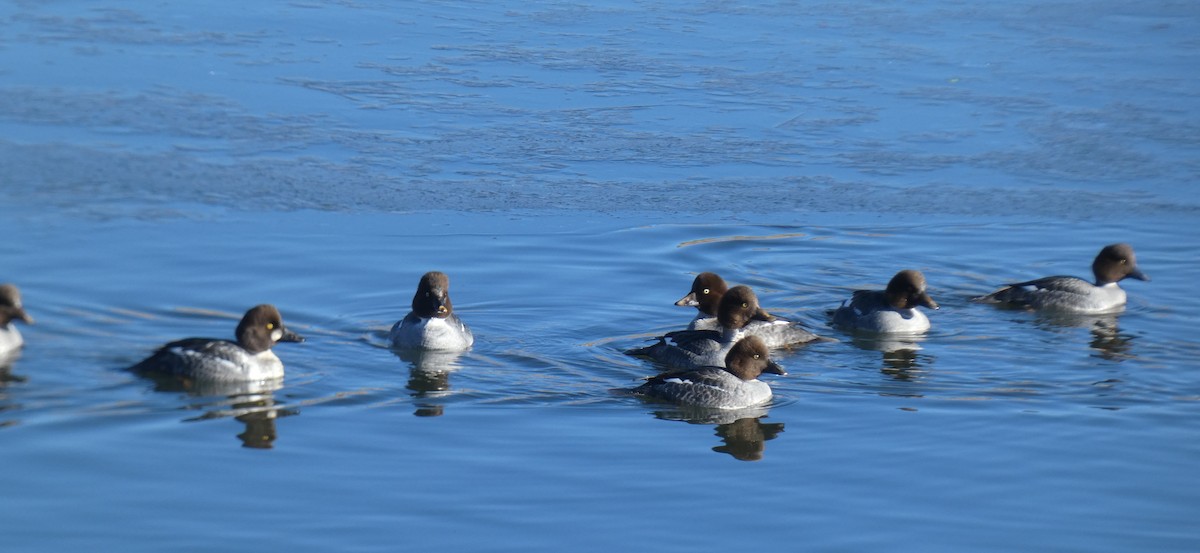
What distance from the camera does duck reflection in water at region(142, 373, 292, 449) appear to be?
9.32 m

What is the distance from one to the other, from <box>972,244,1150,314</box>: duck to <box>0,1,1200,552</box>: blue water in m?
0.15

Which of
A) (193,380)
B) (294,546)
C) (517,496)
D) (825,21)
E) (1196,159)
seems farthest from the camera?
(825,21)

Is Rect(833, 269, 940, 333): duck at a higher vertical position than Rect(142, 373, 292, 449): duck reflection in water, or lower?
higher

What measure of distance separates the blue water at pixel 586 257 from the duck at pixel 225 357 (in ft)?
0.70

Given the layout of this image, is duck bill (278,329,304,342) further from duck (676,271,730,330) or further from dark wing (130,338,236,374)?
duck (676,271,730,330)

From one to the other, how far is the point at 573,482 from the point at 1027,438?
9.62 feet

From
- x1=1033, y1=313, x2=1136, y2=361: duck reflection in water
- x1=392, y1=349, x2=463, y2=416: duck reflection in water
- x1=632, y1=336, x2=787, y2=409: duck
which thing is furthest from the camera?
x1=1033, y1=313, x2=1136, y2=361: duck reflection in water

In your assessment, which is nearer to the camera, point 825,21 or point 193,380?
point 193,380

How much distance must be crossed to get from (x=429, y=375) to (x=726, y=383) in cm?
203

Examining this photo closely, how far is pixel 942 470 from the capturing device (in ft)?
29.0

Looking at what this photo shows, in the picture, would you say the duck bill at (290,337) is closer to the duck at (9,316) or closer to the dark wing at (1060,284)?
the duck at (9,316)

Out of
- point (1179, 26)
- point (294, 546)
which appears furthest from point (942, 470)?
point (1179, 26)

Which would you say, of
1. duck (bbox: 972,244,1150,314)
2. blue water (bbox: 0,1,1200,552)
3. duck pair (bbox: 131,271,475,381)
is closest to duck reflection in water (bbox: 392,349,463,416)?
blue water (bbox: 0,1,1200,552)

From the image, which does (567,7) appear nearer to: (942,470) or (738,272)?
(738,272)
